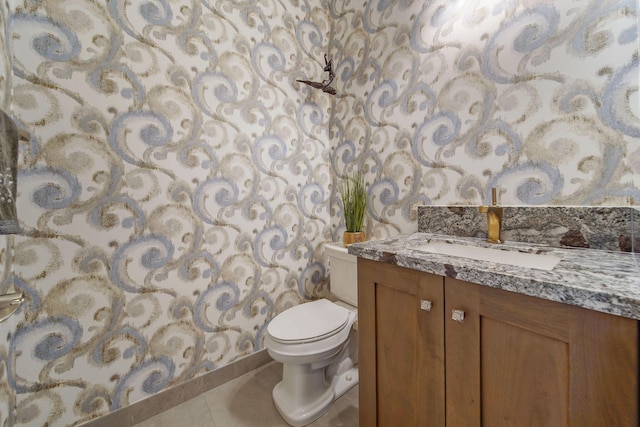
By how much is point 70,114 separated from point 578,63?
2.08m

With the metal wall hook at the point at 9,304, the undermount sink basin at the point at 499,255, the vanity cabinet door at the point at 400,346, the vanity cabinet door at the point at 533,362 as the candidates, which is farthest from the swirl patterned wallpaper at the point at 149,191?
the vanity cabinet door at the point at 533,362

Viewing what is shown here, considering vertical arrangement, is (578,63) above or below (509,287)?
above

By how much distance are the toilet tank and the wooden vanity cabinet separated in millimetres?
522

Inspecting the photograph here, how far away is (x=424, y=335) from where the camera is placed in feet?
2.56

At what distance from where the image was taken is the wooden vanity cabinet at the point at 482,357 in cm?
49

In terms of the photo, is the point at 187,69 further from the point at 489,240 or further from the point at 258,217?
the point at 489,240

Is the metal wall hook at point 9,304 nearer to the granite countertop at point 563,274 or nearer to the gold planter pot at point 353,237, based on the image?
the granite countertop at point 563,274

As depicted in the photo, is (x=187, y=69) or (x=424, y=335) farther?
(x=187, y=69)

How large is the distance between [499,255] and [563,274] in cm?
41

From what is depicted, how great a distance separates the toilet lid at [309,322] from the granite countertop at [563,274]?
1.77ft

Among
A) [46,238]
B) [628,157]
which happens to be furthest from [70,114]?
[628,157]

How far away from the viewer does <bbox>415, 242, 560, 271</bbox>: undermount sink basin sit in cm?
86

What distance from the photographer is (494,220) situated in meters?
1.06

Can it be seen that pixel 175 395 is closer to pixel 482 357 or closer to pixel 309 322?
pixel 309 322
